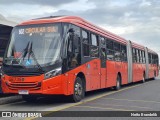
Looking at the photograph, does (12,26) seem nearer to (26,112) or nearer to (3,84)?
(3,84)

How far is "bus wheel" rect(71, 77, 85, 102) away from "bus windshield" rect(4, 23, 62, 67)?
1.59 meters

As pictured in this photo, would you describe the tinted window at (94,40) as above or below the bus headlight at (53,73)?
above

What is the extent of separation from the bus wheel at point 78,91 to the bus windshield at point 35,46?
159 cm

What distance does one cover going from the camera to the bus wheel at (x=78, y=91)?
11803mm

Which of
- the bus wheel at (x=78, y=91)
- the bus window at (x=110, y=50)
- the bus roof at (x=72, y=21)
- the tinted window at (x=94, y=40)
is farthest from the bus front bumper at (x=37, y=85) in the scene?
the bus window at (x=110, y=50)

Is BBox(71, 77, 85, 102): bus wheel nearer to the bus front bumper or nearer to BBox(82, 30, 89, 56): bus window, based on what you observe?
the bus front bumper

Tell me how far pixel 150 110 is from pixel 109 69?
6.57 metres

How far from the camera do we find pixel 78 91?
12062 mm

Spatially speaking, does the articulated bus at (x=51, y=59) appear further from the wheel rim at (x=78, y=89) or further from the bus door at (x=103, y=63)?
the bus door at (x=103, y=63)

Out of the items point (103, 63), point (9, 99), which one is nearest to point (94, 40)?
point (103, 63)

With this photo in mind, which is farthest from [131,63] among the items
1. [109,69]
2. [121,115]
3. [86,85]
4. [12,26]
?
[121,115]

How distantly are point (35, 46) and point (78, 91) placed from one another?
2274 mm

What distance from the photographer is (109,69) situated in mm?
16672

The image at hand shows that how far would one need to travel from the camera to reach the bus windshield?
35.8 ft
